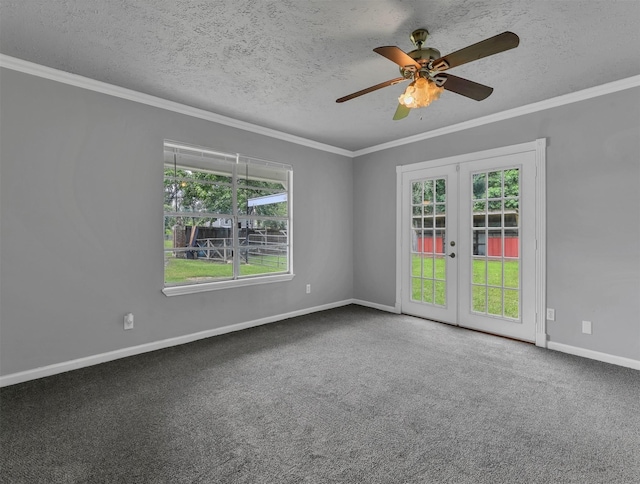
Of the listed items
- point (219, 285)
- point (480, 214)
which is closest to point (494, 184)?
point (480, 214)

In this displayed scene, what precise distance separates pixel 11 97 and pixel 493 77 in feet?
12.9

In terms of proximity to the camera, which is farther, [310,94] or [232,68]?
[310,94]

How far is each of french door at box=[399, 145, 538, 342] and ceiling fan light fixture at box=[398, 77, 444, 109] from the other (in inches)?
79.2

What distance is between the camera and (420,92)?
7.00ft

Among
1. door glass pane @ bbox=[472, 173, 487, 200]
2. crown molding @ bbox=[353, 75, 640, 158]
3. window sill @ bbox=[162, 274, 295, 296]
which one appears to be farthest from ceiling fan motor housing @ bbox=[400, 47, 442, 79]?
window sill @ bbox=[162, 274, 295, 296]

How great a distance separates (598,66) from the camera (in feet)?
8.64

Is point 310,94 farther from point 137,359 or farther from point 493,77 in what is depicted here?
point 137,359

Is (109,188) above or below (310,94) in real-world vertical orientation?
below

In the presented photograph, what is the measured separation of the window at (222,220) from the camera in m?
3.51

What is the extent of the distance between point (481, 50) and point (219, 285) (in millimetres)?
3242

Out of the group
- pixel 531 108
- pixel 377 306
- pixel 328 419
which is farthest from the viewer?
pixel 377 306

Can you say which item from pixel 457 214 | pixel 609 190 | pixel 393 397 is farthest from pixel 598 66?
pixel 393 397

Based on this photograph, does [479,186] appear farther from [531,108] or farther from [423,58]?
[423,58]

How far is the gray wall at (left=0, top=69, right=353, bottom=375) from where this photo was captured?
2.56 m
